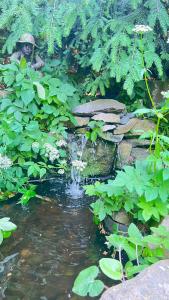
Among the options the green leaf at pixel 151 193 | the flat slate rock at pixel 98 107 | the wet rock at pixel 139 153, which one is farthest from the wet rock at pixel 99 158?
the green leaf at pixel 151 193

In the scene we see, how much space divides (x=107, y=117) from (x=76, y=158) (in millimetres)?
761

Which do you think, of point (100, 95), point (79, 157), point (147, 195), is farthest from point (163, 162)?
point (100, 95)

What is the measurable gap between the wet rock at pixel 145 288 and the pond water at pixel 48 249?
4.17 feet

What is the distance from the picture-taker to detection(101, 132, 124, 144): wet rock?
5.57 metres

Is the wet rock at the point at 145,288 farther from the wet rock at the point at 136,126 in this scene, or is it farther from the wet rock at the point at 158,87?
the wet rock at the point at 158,87

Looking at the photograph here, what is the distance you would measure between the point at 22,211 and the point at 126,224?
1336 mm

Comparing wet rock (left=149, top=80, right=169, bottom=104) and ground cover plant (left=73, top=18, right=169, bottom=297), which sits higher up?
wet rock (left=149, top=80, right=169, bottom=104)

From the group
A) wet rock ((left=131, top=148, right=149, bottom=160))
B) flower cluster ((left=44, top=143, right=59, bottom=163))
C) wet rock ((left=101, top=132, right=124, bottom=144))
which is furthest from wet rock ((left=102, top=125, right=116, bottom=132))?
flower cluster ((left=44, top=143, right=59, bottom=163))

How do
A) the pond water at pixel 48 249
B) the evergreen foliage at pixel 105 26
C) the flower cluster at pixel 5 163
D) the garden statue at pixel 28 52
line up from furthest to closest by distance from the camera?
the garden statue at pixel 28 52 < the evergreen foliage at pixel 105 26 < the flower cluster at pixel 5 163 < the pond water at pixel 48 249

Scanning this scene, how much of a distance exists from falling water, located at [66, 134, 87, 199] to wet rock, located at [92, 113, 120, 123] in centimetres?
34

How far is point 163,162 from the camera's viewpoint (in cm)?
364

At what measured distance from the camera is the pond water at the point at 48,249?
11.1 ft

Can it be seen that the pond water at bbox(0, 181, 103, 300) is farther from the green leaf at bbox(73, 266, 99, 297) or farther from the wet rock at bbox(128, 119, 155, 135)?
the wet rock at bbox(128, 119, 155, 135)

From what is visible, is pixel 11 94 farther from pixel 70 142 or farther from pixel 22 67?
pixel 70 142
